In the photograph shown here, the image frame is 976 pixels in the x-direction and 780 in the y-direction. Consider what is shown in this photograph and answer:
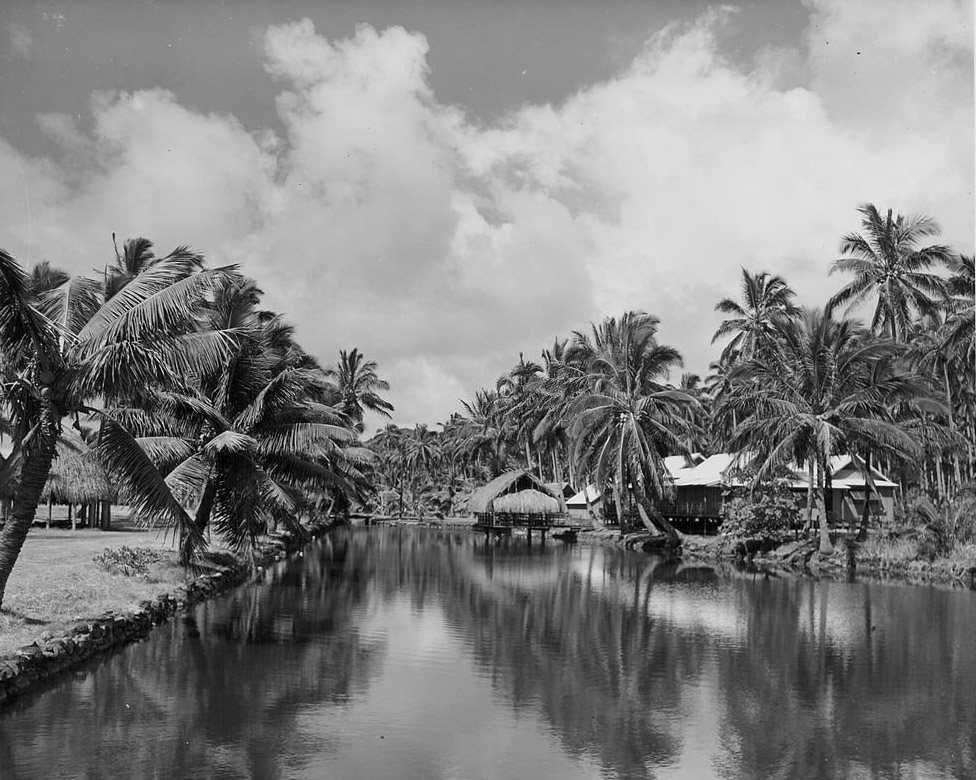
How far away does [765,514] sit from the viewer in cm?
3284

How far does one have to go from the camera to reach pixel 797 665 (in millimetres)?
14664

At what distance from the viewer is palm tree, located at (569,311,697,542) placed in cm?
3791

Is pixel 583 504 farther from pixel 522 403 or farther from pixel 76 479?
pixel 76 479

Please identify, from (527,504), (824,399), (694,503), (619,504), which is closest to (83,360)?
(824,399)

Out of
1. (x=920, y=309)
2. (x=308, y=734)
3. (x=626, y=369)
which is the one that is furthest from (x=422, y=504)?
(x=308, y=734)

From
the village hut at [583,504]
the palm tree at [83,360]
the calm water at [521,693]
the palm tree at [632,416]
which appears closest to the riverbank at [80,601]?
the calm water at [521,693]

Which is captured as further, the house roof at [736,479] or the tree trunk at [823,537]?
the house roof at [736,479]

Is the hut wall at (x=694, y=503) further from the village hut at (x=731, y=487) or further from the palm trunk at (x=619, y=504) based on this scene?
the palm trunk at (x=619, y=504)

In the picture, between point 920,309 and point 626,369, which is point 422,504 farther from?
point 920,309

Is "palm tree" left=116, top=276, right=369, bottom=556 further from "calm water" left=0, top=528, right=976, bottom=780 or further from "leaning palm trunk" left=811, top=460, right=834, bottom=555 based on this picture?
"leaning palm trunk" left=811, top=460, right=834, bottom=555

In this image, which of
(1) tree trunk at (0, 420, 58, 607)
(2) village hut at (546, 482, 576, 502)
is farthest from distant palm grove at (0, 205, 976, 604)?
(2) village hut at (546, 482, 576, 502)

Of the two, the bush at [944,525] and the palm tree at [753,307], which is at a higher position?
the palm tree at [753,307]

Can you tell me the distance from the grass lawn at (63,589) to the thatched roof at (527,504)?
2590 cm

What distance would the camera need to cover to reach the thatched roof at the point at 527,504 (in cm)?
4853
